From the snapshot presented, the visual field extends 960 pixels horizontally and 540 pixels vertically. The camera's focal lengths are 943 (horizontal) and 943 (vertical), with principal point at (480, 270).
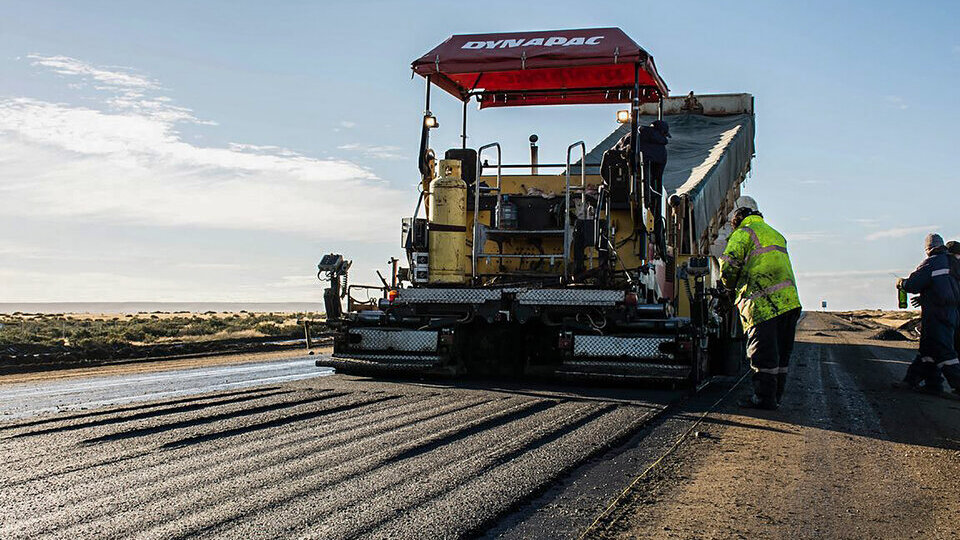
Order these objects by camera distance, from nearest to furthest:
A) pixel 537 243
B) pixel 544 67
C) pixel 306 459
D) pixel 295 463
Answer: pixel 295 463
pixel 306 459
pixel 544 67
pixel 537 243

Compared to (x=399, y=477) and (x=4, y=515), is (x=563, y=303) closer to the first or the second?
(x=399, y=477)

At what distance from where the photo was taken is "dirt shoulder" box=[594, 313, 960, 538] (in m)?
4.16

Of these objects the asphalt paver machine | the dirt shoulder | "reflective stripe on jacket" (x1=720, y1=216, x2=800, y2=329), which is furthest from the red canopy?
the dirt shoulder

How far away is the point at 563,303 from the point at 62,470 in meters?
5.74

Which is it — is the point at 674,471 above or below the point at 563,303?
below

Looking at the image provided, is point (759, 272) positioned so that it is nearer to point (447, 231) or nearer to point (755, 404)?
point (755, 404)

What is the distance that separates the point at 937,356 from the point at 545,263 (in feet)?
14.7

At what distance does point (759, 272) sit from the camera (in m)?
8.41

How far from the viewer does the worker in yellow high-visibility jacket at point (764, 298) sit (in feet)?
27.2

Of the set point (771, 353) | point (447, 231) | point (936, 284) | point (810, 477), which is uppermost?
point (447, 231)

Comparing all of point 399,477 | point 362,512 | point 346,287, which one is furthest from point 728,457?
point 346,287

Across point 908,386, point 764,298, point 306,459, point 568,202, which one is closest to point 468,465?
point 306,459

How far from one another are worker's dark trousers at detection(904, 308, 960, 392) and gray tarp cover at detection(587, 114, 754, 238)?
3.07 m

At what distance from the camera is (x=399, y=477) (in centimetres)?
490
